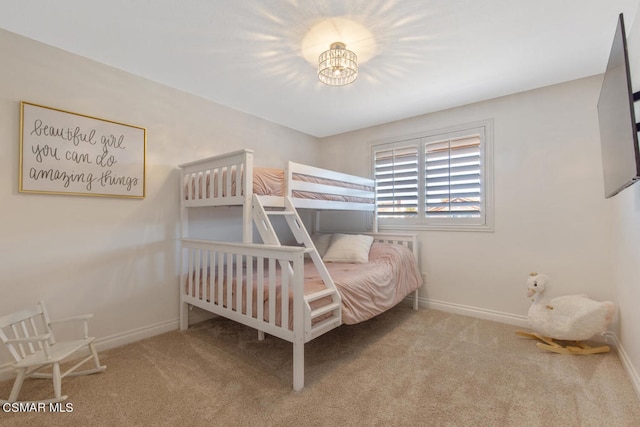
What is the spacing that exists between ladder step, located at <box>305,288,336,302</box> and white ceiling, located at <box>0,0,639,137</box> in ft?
5.61

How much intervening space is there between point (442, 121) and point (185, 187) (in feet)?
9.26

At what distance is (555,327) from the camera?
7.38ft

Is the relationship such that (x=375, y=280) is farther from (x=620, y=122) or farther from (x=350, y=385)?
(x=620, y=122)

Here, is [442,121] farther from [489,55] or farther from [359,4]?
[359,4]

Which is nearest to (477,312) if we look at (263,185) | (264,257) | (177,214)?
(264,257)

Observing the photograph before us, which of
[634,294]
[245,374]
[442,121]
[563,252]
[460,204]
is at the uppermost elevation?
[442,121]

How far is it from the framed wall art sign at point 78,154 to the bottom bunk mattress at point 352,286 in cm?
102

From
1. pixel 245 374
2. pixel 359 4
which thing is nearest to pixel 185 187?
pixel 245 374

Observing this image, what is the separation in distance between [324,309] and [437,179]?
84.4 inches

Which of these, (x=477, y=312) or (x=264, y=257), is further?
(x=477, y=312)

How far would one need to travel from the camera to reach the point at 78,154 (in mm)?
2164

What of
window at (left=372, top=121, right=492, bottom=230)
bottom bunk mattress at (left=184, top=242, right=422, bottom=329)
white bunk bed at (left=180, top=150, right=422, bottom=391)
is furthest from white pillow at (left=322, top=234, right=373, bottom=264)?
window at (left=372, top=121, right=492, bottom=230)

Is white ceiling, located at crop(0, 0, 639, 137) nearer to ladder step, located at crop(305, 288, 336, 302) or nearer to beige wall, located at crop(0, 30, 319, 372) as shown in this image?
beige wall, located at crop(0, 30, 319, 372)

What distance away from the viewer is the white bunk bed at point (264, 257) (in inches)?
70.2
